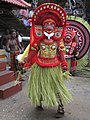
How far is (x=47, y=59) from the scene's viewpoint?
486 cm

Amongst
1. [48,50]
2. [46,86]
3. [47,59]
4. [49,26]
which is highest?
[49,26]

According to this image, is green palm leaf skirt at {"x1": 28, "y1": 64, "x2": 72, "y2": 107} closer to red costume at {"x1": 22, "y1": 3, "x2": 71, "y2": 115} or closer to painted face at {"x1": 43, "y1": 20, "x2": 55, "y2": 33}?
red costume at {"x1": 22, "y1": 3, "x2": 71, "y2": 115}

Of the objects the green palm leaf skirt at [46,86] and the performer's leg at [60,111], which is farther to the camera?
the performer's leg at [60,111]

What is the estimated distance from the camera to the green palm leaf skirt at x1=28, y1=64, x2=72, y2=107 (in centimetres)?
476

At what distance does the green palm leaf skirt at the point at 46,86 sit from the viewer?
4.76 meters

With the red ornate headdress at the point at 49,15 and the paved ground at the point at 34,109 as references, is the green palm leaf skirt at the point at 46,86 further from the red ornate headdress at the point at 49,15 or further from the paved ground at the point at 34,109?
the red ornate headdress at the point at 49,15

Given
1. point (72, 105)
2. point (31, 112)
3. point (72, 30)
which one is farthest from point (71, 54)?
point (31, 112)

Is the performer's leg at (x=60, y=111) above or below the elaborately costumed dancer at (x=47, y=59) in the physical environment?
below

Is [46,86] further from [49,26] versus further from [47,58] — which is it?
[49,26]

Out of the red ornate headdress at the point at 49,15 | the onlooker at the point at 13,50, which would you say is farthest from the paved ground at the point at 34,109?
the onlooker at the point at 13,50

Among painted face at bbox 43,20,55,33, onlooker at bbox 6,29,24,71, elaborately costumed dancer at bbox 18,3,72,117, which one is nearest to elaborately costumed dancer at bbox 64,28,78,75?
onlooker at bbox 6,29,24,71

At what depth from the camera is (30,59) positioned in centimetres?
493

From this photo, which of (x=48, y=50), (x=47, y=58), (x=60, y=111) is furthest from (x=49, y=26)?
(x=60, y=111)

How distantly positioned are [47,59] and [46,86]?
0.46m
